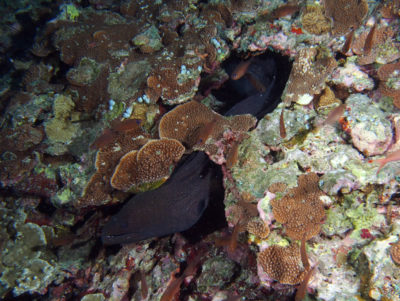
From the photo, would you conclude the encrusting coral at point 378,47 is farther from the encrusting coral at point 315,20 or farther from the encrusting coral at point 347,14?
the encrusting coral at point 315,20

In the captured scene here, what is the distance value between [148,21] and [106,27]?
846 mm

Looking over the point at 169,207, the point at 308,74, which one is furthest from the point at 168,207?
the point at 308,74

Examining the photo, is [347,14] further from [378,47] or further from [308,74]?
[308,74]

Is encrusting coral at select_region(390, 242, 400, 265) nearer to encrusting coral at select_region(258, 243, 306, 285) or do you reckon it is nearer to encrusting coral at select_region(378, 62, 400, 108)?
encrusting coral at select_region(258, 243, 306, 285)

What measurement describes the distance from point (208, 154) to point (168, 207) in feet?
2.96

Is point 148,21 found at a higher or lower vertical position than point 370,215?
higher

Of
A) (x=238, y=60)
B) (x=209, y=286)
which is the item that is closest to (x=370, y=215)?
(x=209, y=286)

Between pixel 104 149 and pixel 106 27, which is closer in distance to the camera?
pixel 104 149

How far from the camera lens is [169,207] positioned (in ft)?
10.9

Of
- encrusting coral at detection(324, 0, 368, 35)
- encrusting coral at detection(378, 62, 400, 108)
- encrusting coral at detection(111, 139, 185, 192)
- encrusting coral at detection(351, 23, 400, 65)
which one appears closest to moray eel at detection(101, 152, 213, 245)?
encrusting coral at detection(111, 139, 185, 192)

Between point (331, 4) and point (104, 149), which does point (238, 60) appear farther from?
point (104, 149)

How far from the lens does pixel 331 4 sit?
12.5ft

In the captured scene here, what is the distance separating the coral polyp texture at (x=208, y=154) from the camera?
8.45 ft

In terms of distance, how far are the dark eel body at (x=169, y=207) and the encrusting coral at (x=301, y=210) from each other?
1.11 metres
